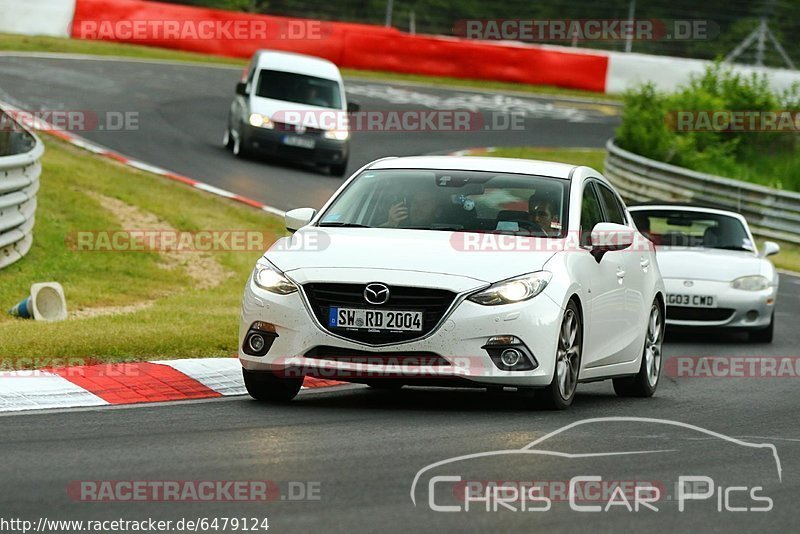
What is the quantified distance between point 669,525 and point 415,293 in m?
3.02

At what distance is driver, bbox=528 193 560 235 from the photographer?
10.0m

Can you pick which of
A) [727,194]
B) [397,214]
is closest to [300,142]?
[727,194]

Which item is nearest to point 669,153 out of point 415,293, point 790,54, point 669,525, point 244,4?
point 790,54

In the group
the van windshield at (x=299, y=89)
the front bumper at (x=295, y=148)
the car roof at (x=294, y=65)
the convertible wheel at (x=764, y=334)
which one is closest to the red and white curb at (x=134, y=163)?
the front bumper at (x=295, y=148)

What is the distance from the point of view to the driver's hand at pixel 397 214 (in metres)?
10.0

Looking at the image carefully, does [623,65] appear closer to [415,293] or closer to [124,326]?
[124,326]

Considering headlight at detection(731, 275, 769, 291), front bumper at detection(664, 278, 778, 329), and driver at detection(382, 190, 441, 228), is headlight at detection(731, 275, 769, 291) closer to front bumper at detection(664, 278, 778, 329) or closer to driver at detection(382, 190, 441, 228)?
front bumper at detection(664, 278, 778, 329)

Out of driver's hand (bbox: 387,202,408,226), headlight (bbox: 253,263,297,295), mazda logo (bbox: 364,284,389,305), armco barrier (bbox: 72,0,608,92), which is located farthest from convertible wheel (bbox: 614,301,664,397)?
armco barrier (bbox: 72,0,608,92)

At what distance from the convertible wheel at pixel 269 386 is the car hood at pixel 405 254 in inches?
26.9

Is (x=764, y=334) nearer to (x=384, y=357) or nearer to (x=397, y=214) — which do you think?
(x=397, y=214)

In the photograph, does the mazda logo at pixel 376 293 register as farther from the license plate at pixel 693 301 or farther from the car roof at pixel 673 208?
the car roof at pixel 673 208

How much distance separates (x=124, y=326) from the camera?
40.4 ft

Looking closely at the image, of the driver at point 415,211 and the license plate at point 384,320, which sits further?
the driver at point 415,211

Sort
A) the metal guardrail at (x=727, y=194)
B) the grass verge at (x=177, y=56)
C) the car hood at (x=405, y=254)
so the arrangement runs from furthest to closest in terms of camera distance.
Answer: the grass verge at (x=177, y=56) → the metal guardrail at (x=727, y=194) → the car hood at (x=405, y=254)
